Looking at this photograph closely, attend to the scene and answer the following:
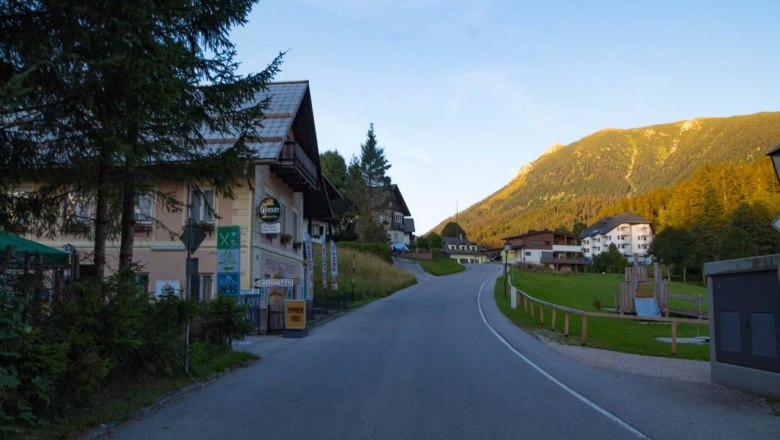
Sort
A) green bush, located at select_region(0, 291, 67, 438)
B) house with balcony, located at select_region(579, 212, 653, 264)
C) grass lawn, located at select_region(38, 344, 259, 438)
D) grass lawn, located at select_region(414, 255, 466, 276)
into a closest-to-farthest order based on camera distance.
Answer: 1. green bush, located at select_region(0, 291, 67, 438)
2. grass lawn, located at select_region(38, 344, 259, 438)
3. grass lawn, located at select_region(414, 255, 466, 276)
4. house with balcony, located at select_region(579, 212, 653, 264)

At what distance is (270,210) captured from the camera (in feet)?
75.5

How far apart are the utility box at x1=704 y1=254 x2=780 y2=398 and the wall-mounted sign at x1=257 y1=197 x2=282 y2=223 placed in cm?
1494

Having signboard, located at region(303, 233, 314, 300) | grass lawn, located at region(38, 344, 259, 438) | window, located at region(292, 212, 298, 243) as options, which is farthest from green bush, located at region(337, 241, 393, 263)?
grass lawn, located at region(38, 344, 259, 438)

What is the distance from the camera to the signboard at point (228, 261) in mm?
16750

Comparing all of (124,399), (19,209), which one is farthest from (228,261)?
(124,399)

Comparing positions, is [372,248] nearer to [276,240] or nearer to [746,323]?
[276,240]

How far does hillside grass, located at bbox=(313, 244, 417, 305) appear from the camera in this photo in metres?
42.0

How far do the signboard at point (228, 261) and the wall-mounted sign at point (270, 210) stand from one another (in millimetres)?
5377

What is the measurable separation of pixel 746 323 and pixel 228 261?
12.4m

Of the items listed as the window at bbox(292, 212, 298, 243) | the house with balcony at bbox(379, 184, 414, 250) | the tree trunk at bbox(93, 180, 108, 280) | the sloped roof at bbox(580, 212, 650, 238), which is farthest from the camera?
the sloped roof at bbox(580, 212, 650, 238)

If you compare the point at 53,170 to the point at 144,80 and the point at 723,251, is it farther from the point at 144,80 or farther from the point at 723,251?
the point at 723,251

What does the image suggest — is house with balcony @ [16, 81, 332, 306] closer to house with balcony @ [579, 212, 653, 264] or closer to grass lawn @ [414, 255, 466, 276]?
grass lawn @ [414, 255, 466, 276]

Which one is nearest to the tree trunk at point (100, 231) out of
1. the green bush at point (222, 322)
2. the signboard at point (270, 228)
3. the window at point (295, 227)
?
the green bush at point (222, 322)

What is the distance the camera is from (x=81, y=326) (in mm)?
8023
